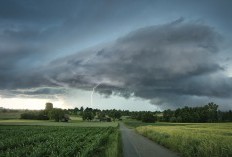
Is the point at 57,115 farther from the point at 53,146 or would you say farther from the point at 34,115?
the point at 53,146

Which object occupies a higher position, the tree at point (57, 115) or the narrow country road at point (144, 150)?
the tree at point (57, 115)

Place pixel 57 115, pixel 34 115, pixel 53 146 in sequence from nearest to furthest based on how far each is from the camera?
pixel 53 146
pixel 34 115
pixel 57 115

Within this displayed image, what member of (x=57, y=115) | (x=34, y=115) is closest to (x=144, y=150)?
(x=57, y=115)

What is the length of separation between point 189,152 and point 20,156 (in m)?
13.1

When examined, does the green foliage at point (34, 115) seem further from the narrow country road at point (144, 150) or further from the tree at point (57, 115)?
the narrow country road at point (144, 150)

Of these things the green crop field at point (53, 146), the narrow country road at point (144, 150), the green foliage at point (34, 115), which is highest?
the green foliage at point (34, 115)

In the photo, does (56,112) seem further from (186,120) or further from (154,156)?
(154,156)

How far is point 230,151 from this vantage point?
19.5m

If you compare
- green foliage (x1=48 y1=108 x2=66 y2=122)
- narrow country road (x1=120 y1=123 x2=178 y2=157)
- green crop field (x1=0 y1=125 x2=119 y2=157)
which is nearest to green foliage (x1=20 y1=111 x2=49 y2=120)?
green foliage (x1=48 y1=108 x2=66 y2=122)

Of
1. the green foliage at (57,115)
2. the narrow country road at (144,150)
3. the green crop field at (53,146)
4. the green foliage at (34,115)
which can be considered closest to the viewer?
the green crop field at (53,146)

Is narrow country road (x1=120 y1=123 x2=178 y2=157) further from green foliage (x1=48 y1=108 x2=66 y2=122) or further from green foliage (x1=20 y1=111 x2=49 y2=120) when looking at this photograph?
green foliage (x1=48 y1=108 x2=66 y2=122)

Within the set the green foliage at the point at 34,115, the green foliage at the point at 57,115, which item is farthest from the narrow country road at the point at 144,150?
the green foliage at the point at 57,115

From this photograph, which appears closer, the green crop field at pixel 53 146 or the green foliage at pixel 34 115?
the green crop field at pixel 53 146

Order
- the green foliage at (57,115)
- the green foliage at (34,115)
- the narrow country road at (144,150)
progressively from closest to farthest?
1. the narrow country road at (144,150)
2. the green foliage at (34,115)
3. the green foliage at (57,115)
